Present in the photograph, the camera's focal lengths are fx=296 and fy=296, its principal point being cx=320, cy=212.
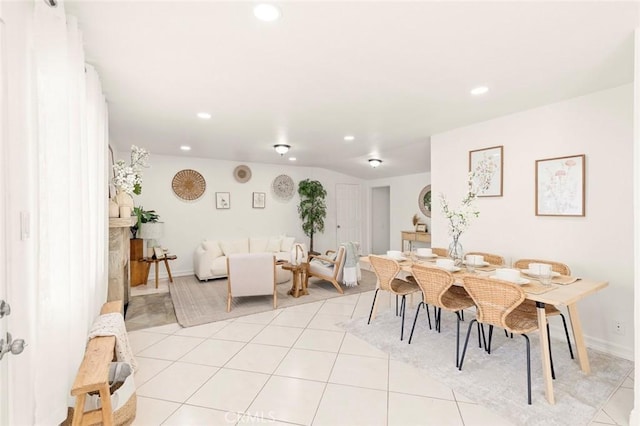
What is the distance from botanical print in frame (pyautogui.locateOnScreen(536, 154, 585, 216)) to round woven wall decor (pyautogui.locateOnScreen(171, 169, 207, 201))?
5.80m

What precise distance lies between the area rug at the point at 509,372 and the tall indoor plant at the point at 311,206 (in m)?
4.21

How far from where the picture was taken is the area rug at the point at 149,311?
11.5 ft

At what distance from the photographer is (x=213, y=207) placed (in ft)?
21.2

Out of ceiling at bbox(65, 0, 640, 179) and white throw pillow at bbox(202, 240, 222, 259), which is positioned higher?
ceiling at bbox(65, 0, 640, 179)

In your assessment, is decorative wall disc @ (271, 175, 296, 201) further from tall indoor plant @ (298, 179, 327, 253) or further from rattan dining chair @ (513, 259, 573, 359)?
rattan dining chair @ (513, 259, 573, 359)

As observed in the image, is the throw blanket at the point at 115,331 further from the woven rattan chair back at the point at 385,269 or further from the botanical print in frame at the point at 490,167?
the botanical print in frame at the point at 490,167

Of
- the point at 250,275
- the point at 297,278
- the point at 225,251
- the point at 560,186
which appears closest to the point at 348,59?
the point at 560,186

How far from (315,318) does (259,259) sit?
1064 millimetres

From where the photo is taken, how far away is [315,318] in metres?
3.69

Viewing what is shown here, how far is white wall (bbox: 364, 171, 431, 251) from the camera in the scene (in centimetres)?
700

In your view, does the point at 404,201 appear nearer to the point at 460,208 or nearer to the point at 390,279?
the point at 460,208

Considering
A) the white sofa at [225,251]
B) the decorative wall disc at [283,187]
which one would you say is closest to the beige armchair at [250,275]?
the white sofa at [225,251]

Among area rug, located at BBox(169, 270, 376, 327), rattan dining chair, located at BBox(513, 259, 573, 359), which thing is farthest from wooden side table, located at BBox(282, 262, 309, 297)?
rattan dining chair, located at BBox(513, 259, 573, 359)

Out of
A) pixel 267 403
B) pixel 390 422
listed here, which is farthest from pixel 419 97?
pixel 267 403
